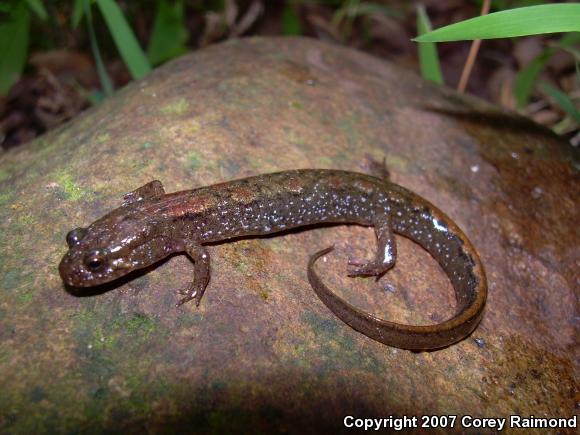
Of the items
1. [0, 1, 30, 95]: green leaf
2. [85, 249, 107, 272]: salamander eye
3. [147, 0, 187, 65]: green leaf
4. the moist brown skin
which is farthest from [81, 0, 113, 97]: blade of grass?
[85, 249, 107, 272]: salamander eye

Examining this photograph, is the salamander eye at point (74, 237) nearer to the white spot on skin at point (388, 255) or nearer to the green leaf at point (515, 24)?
the white spot on skin at point (388, 255)

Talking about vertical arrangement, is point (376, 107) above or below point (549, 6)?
below

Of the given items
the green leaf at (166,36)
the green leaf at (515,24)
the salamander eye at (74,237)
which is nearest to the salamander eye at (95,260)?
the salamander eye at (74,237)

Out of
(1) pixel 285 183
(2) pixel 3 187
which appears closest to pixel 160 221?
(1) pixel 285 183

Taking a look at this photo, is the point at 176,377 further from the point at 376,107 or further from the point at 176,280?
the point at 376,107

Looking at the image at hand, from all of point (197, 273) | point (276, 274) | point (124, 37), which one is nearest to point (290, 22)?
point (124, 37)

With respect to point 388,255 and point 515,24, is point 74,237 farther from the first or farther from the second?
point 515,24
